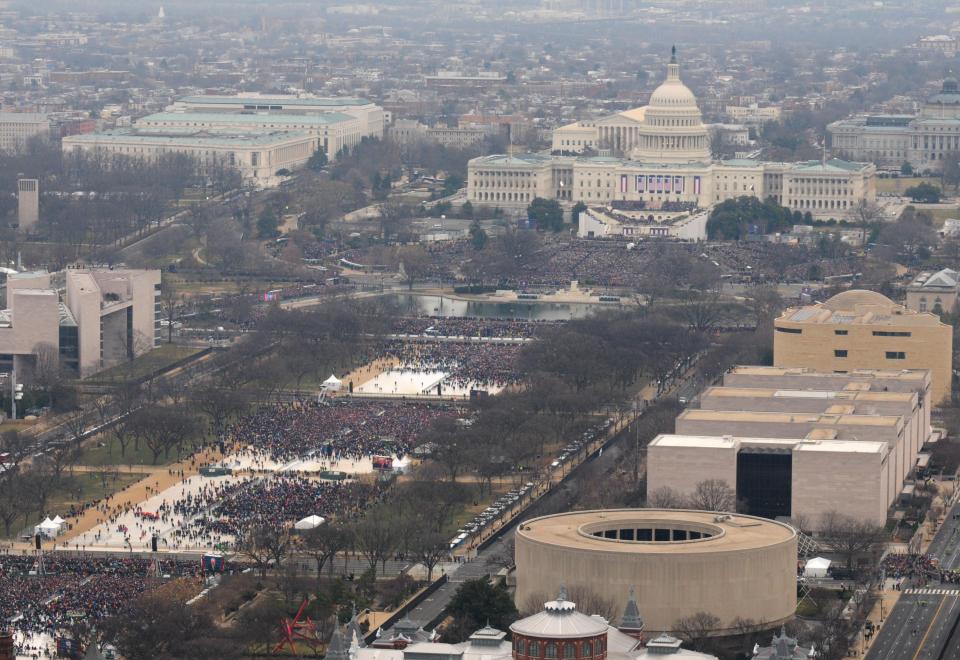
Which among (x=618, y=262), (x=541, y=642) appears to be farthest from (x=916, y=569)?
(x=618, y=262)

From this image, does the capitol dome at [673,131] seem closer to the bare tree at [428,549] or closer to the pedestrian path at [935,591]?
the bare tree at [428,549]

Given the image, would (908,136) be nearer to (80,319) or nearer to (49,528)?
(80,319)

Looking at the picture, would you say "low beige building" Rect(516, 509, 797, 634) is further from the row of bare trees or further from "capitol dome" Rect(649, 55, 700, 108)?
"capitol dome" Rect(649, 55, 700, 108)

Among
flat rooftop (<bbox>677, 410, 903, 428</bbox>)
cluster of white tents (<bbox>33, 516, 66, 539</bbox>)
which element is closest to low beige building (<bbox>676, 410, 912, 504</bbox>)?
flat rooftop (<bbox>677, 410, 903, 428</bbox>)

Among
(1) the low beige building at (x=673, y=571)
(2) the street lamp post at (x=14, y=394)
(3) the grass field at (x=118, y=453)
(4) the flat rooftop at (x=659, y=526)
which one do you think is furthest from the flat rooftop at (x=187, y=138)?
(1) the low beige building at (x=673, y=571)

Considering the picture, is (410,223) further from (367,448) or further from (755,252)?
(367,448)

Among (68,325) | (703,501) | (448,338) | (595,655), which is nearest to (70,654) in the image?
(595,655)
